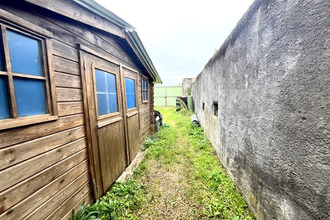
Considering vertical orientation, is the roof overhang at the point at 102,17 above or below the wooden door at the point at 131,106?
above

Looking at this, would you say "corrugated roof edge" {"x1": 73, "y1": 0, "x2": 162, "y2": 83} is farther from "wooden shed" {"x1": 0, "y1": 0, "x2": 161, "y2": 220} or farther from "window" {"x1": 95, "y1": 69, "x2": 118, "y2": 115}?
"window" {"x1": 95, "y1": 69, "x2": 118, "y2": 115}

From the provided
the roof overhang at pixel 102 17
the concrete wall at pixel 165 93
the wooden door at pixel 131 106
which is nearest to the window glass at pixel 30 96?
the roof overhang at pixel 102 17

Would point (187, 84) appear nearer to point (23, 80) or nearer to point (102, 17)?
point (102, 17)

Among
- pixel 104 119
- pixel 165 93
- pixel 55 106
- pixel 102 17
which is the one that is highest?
pixel 102 17

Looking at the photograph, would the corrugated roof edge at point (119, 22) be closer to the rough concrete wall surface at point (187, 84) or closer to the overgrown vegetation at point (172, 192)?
the overgrown vegetation at point (172, 192)

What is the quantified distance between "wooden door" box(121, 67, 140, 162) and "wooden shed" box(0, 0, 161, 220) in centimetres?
56

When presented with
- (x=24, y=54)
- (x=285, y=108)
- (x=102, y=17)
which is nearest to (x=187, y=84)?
(x=102, y=17)

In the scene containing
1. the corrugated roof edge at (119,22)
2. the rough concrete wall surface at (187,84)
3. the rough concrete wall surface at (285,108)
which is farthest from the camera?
the rough concrete wall surface at (187,84)

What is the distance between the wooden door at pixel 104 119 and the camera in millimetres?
2006

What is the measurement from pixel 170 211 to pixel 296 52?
262 centimetres

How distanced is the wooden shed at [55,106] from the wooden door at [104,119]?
16mm

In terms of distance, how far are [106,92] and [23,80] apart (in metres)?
1.23

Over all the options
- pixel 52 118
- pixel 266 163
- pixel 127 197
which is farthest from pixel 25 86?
pixel 266 163

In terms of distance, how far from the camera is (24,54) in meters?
1.20
